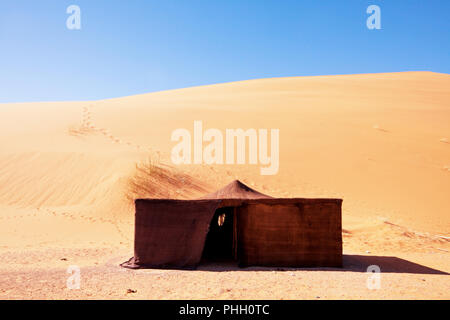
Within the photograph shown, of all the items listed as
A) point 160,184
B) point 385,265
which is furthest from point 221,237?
point 160,184

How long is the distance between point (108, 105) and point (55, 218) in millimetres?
17066

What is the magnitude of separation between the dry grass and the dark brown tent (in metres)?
6.96

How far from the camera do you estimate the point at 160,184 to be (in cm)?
1725

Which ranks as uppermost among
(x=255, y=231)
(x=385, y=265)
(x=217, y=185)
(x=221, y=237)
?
(x=217, y=185)

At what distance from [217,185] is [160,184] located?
270 cm

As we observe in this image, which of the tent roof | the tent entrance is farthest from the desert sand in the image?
the tent entrance

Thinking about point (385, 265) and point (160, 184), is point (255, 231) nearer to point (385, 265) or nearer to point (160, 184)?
point (385, 265)

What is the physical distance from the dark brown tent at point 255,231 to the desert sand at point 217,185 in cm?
55

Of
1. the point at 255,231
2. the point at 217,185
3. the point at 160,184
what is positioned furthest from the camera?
the point at 217,185

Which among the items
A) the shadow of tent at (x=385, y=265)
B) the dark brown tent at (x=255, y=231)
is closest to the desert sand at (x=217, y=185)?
the shadow of tent at (x=385, y=265)

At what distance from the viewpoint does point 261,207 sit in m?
9.23

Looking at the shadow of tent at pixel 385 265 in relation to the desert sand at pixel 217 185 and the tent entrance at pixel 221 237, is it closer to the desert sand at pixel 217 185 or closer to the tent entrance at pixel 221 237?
the desert sand at pixel 217 185

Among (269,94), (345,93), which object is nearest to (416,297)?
(269,94)
